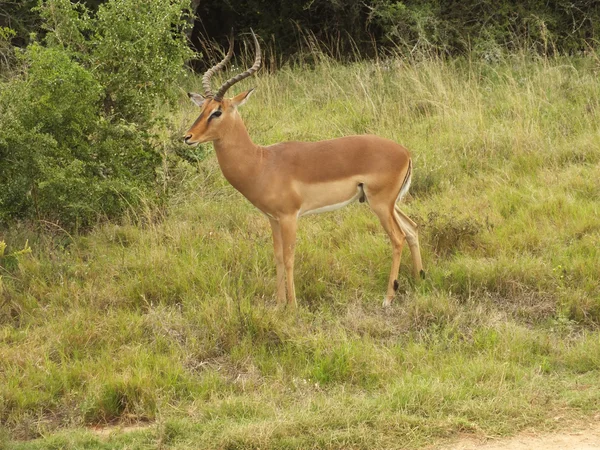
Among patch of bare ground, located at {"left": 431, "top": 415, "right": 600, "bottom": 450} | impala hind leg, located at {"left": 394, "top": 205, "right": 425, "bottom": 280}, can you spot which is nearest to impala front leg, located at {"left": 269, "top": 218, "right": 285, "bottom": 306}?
impala hind leg, located at {"left": 394, "top": 205, "right": 425, "bottom": 280}

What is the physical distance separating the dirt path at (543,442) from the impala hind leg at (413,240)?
233cm

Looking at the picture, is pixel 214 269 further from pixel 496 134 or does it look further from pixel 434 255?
pixel 496 134

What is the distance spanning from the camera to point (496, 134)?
29.3 feet

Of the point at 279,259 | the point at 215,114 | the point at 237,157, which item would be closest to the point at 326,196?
the point at 279,259

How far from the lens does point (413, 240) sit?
22.3ft

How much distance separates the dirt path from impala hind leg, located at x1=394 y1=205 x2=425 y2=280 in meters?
2.33

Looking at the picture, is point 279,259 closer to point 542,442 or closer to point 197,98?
point 197,98

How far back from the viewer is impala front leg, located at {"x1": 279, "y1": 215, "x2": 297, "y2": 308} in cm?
634

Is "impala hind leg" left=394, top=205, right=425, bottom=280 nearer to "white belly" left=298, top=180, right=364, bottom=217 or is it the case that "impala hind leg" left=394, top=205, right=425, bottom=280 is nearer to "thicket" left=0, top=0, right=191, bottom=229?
"white belly" left=298, top=180, right=364, bottom=217

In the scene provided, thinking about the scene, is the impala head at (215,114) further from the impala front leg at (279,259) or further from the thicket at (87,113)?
the thicket at (87,113)

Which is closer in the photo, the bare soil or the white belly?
the bare soil

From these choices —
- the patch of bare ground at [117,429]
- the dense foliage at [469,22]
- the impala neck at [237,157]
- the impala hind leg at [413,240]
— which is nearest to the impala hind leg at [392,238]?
the impala hind leg at [413,240]

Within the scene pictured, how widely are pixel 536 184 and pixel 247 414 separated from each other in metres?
4.13

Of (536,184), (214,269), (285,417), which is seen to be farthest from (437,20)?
(285,417)
